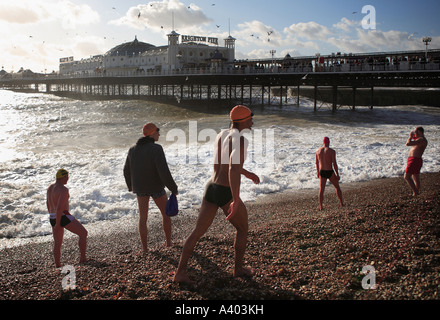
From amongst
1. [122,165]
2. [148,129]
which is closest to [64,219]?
[148,129]

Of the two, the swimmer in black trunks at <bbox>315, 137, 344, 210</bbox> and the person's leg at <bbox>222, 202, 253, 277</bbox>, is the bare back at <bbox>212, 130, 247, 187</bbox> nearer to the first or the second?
the person's leg at <bbox>222, 202, 253, 277</bbox>

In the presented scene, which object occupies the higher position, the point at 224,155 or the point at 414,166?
the point at 224,155

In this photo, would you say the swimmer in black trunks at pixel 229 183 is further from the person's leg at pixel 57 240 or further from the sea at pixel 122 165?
the sea at pixel 122 165

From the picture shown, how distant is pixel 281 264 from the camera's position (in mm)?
3799

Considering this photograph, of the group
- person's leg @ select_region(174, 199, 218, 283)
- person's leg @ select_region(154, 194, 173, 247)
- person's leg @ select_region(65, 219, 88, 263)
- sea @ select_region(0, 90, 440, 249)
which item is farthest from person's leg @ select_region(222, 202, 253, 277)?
sea @ select_region(0, 90, 440, 249)

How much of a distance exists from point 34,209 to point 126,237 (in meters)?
2.91

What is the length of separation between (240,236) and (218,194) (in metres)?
0.48

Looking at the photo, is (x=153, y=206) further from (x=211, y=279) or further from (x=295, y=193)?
(x=211, y=279)

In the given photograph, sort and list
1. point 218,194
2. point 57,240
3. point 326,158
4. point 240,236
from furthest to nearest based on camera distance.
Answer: point 326,158 < point 57,240 < point 240,236 < point 218,194

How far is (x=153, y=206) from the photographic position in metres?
8.20

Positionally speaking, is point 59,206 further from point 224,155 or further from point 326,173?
point 326,173

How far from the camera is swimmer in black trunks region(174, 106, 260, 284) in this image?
3.14m

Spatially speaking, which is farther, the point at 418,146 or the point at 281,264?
the point at 418,146

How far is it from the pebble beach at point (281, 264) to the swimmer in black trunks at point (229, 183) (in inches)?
15.5
